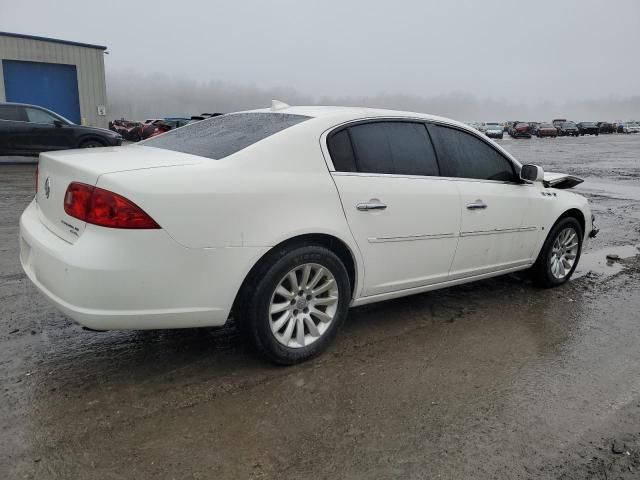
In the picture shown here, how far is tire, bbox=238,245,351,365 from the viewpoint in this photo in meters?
3.00

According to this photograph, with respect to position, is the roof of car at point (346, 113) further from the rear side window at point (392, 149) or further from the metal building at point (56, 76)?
the metal building at point (56, 76)

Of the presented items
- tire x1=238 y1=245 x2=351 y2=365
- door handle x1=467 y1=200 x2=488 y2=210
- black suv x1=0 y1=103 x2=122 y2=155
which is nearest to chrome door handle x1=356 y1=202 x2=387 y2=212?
tire x1=238 y1=245 x2=351 y2=365

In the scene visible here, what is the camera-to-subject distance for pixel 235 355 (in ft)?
11.1

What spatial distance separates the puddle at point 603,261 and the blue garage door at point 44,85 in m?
20.5

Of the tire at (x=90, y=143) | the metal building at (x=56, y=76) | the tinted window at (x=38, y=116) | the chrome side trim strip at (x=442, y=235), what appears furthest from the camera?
the metal building at (x=56, y=76)

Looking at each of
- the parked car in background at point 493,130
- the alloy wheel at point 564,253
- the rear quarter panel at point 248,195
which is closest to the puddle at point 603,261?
the alloy wheel at point 564,253

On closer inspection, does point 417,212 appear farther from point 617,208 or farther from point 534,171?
point 617,208

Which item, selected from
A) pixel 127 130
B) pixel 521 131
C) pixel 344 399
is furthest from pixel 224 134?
pixel 521 131

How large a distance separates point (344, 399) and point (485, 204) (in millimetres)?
2005

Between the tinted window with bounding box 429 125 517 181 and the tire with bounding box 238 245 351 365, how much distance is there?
51.8 inches

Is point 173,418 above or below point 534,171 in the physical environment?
below

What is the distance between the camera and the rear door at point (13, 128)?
13.6 meters

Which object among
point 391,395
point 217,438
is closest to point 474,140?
point 391,395

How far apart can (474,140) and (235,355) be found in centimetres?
252
